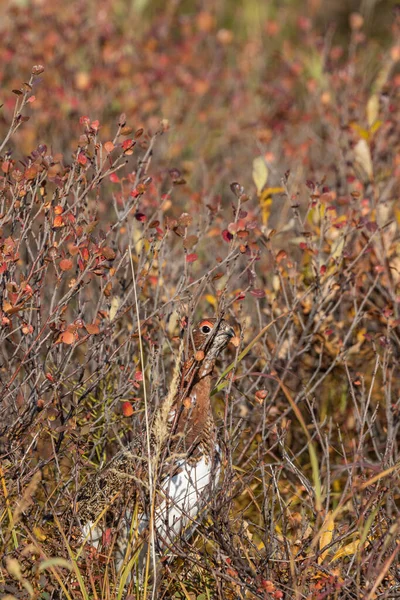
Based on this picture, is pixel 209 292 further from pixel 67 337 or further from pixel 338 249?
pixel 67 337

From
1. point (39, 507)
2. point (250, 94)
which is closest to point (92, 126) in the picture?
point (39, 507)

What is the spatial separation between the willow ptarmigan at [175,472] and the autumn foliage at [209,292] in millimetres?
82

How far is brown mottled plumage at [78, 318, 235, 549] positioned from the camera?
107 inches

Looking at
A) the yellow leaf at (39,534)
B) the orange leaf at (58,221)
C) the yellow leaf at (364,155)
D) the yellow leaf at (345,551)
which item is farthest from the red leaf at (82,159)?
the yellow leaf at (364,155)

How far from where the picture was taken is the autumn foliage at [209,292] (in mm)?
2674

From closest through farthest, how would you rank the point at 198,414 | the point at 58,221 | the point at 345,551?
the point at 345,551 < the point at 58,221 < the point at 198,414

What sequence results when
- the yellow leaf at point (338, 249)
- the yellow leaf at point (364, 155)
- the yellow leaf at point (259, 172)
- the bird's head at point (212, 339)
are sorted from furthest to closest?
the yellow leaf at point (364, 155)
the yellow leaf at point (259, 172)
the yellow leaf at point (338, 249)
the bird's head at point (212, 339)

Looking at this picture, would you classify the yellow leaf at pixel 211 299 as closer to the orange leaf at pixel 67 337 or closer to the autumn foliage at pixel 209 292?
the autumn foliage at pixel 209 292

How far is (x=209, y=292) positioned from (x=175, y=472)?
4.40 feet

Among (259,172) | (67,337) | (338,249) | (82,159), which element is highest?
(259,172)

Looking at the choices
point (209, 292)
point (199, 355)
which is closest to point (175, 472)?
point (199, 355)

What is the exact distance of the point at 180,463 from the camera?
2973 mm

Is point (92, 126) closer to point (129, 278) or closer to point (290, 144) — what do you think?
point (129, 278)

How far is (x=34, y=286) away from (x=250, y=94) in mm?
4097
